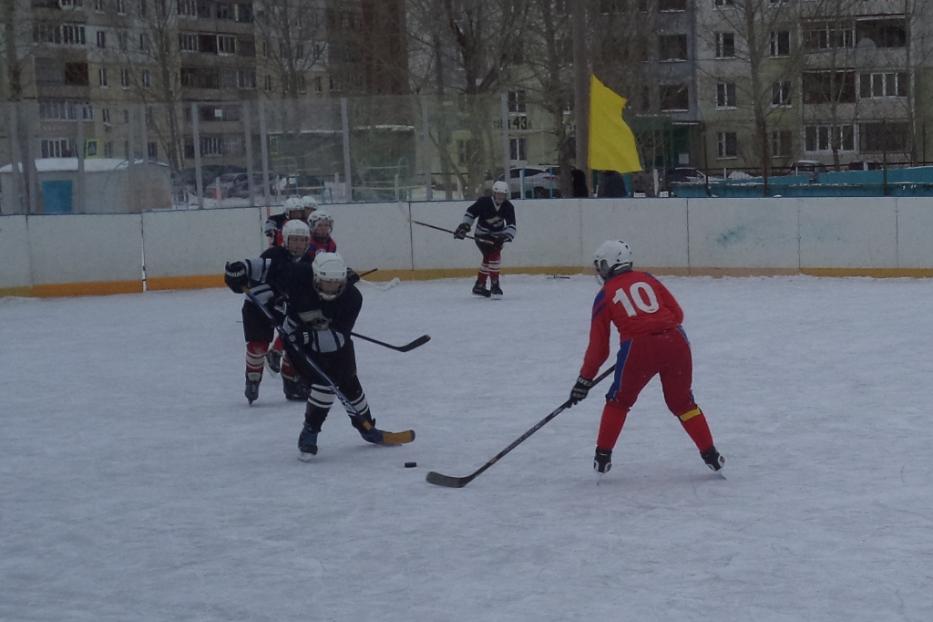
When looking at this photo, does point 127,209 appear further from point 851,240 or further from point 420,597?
point 420,597

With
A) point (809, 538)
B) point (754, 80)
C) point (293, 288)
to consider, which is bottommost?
point (809, 538)

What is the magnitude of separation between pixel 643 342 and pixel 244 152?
1166cm

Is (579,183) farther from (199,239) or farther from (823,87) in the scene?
(823,87)

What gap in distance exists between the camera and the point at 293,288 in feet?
21.7

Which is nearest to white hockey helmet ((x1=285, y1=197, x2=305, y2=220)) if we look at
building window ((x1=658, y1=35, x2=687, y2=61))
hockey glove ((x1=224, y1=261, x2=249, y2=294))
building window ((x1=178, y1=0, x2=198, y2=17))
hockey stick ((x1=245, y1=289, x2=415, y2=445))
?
hockey glove ((x1=224, y1=261, x2=249, y2=294))

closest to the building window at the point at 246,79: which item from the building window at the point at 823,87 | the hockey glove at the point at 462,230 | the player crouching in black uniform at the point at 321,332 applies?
the building window at the point at 823,87

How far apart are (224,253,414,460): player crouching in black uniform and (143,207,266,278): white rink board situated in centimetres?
913

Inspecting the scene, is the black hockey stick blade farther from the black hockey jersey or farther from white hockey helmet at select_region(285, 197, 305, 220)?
the black hockey jersey

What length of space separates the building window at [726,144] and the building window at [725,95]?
942mm

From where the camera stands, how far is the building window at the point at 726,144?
43.7 metres

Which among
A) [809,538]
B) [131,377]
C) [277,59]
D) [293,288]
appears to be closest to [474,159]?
[131,377]

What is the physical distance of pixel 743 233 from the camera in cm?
1488

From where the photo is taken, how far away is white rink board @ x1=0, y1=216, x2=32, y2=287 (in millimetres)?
14922

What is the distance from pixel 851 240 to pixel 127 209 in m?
8.68
